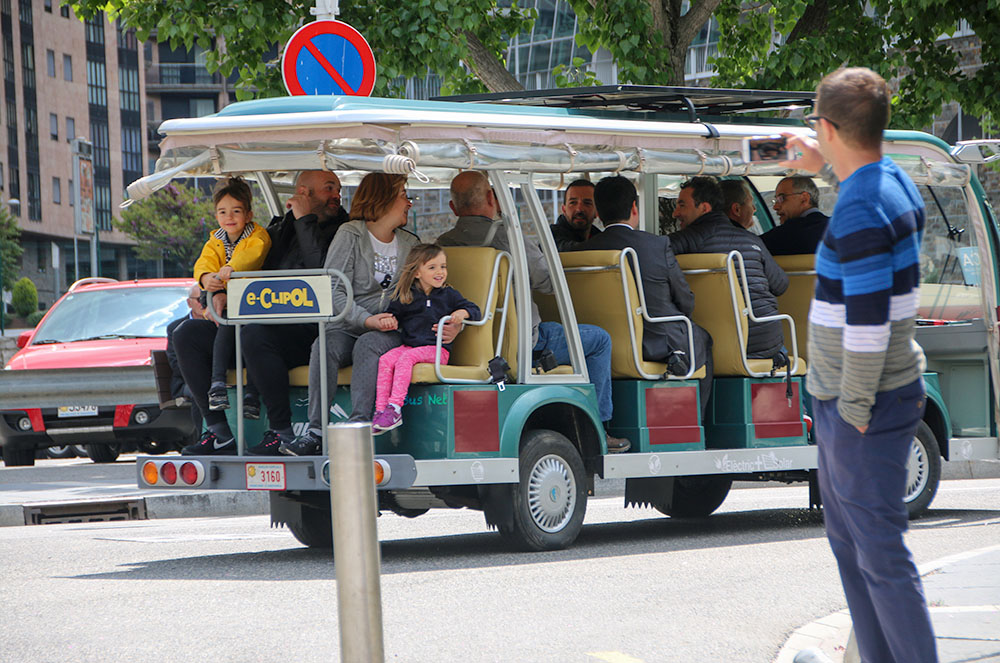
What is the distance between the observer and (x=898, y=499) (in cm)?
425

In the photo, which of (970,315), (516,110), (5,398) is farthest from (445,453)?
(5,398)

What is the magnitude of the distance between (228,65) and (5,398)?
18.0ft

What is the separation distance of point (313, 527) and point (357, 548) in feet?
18.5

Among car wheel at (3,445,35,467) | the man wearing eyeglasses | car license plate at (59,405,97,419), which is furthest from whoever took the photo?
car wheel at (3,445,35,467)

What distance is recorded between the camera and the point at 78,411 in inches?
619

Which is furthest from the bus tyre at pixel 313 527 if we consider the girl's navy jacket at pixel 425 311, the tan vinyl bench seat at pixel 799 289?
the tan vinyl bench seat at pixel 799 289

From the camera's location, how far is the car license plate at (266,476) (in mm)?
8305

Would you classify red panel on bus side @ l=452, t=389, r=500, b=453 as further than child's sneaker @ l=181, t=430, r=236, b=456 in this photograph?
No

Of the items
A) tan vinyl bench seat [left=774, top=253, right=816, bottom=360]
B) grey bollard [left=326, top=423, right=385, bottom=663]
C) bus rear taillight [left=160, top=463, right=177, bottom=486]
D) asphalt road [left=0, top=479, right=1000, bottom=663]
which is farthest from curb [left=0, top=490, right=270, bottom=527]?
grey bollard [left=326, top=423, right=385, bottom=663]

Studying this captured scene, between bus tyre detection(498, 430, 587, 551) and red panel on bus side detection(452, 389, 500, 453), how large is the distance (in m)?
0.27

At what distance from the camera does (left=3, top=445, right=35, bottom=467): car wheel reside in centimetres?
1633

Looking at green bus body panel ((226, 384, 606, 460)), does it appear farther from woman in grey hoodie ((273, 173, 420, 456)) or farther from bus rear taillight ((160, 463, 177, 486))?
bus rear taillight ((160, 463, 177, 486))

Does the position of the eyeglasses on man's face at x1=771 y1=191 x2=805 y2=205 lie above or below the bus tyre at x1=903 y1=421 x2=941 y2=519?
above

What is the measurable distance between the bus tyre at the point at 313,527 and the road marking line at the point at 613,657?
13.2 ft
